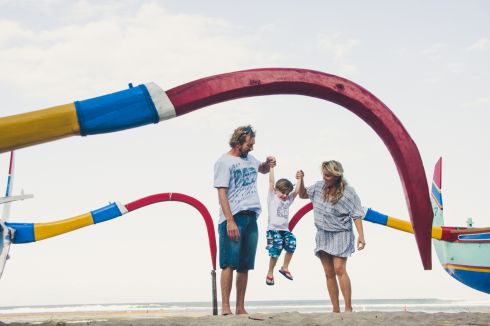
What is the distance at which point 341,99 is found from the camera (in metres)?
1.88

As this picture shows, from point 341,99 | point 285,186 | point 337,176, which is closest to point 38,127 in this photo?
point 341,99

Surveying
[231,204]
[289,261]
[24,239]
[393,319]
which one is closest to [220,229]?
[231,204]

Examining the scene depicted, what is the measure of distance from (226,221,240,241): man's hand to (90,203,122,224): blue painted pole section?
3472 millimetres

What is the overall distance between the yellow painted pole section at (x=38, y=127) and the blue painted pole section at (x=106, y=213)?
6053mm

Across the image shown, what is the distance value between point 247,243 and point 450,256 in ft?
25.2

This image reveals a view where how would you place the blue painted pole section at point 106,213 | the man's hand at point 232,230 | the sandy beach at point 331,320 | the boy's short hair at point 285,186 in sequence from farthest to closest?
the blue painted pole section at point 106,213, the boy's short hair at point 285,186, the man's hand at point 232,230, the sandy beach at point 331,320

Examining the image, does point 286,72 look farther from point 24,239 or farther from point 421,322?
point 24,239

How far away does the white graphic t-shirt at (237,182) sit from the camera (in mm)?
4766

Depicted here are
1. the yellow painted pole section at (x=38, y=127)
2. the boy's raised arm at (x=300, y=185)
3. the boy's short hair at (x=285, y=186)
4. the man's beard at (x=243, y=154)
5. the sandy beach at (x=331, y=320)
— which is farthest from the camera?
the boy's short hair at (x=285, y=186)

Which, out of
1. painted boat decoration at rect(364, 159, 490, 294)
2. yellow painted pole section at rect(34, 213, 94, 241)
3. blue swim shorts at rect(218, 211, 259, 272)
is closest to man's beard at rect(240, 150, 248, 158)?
blue swim shorts at rect(218, 211, 259, 272)

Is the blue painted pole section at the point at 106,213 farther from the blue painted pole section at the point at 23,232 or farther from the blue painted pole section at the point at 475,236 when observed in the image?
the blue painted pole section at the point at 475,236

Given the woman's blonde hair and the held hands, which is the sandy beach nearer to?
the held hands

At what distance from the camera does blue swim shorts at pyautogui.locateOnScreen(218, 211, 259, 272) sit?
4723 mm

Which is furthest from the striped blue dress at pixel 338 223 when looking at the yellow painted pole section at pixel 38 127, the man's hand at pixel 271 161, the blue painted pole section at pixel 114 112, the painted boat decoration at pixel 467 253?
the painted boat decoration at pixel 467 253
